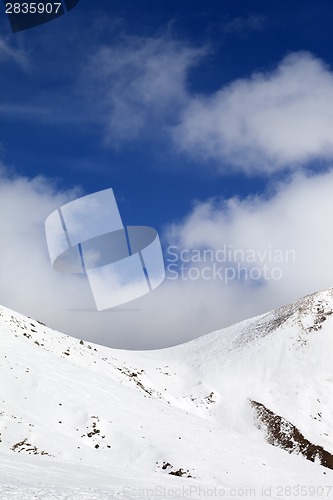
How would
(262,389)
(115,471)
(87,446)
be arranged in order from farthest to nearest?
(262,389) < (87,446) < (115,471)

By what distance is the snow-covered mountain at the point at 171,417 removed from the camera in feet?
59.0

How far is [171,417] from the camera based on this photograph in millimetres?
30969

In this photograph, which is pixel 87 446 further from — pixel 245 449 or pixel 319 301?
pixel 319 301

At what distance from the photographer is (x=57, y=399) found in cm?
2873

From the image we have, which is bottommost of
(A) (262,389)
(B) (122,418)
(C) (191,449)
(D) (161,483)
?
(D) (161,483)

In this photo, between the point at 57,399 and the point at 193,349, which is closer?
the point at 57,399

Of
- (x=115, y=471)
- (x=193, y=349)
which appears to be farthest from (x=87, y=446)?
(x=193, y=349)

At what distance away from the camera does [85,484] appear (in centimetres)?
1380

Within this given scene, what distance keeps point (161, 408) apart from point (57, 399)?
8.23 metres

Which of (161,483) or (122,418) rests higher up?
(122,418)

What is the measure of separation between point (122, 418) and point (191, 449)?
5.14 meters

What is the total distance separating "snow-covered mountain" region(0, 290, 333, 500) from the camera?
18.0m

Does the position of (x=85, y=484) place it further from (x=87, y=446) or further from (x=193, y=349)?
(x=193, y=349)

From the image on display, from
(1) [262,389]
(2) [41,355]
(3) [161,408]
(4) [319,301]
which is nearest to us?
(3) [161,408]
